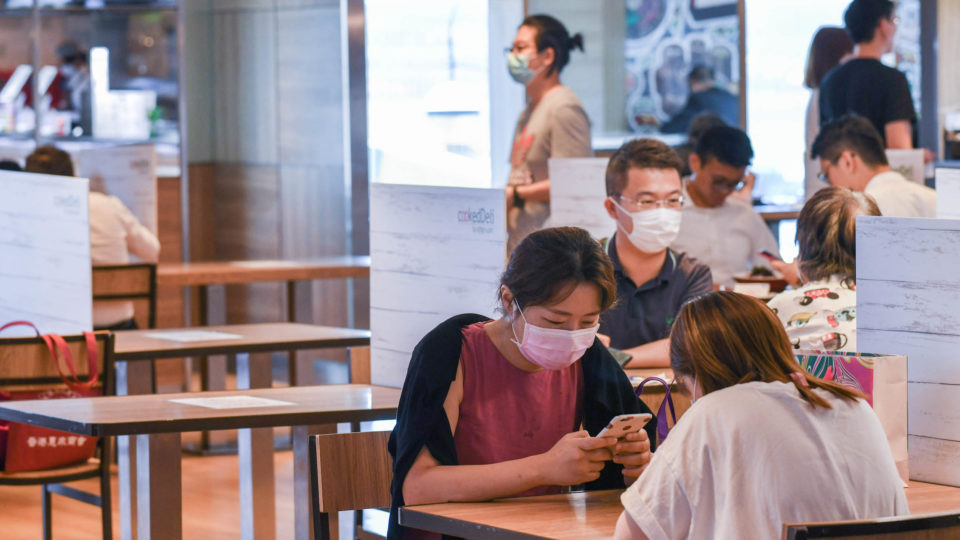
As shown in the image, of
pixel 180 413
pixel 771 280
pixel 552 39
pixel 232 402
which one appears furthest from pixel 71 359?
pixel 552 39

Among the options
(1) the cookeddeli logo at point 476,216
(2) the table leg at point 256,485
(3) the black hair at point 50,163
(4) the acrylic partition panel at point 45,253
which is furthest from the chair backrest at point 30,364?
(3) the black hair at point 50,163

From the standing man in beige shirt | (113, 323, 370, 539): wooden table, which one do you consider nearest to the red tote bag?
(113, 323, 370, 539): wooden table

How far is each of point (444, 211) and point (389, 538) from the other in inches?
48.4

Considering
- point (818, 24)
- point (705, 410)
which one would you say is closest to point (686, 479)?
point (705, 410)

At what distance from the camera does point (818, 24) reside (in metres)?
9.38

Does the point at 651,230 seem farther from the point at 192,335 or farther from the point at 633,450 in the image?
the point at 192,335

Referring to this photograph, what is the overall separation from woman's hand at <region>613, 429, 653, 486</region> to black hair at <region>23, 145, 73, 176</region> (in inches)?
157

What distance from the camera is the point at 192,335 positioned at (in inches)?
194

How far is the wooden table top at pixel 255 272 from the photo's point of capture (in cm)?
634

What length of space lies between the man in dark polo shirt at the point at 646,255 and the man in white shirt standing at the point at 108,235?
2.57 meters

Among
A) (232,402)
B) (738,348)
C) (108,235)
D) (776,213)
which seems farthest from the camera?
(776,213)

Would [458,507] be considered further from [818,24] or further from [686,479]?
[818,24]

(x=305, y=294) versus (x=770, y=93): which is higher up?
(x=770, y=93)

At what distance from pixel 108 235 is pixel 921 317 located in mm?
4300
